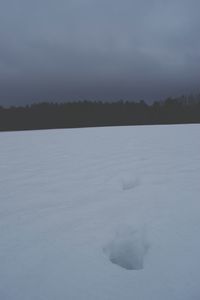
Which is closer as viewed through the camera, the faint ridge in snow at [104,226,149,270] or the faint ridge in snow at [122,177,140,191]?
the faint ridge in snow at [104,226,149,270]

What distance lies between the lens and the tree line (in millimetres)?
32781

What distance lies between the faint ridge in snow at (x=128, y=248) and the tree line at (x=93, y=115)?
3039 centimetres

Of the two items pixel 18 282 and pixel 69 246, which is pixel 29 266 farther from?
pixel 69 246

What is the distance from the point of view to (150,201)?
2.90m

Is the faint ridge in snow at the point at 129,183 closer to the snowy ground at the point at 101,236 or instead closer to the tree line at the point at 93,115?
the snowy ground at the point at 101,236

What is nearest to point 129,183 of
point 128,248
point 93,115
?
point 128,248

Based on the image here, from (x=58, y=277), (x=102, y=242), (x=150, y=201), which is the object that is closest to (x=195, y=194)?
(x=150, y=201)

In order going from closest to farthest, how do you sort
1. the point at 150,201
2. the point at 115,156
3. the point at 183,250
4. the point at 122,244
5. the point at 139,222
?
the point at 183,250 → the point at 122,244 → the point at 139,222 → the point at 150,201 → the point at 115,156

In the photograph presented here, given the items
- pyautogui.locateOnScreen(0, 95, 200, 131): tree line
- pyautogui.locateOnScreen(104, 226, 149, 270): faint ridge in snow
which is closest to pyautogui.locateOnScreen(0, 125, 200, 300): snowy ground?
pyautogui.locateOnScreen(104, 226, 149, 270): faint ridge in snow

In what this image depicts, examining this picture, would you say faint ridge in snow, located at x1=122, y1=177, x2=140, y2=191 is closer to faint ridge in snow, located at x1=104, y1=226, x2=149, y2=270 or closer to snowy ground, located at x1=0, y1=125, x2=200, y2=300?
snowy ground, located at x1=0, y1=125, x2=200, y2=300

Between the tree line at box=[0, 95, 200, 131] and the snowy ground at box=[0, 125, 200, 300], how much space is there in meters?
29.1

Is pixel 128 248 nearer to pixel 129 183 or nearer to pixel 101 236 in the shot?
pixel 101 236

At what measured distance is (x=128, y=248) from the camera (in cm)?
225

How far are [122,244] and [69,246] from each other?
438 millimetres
